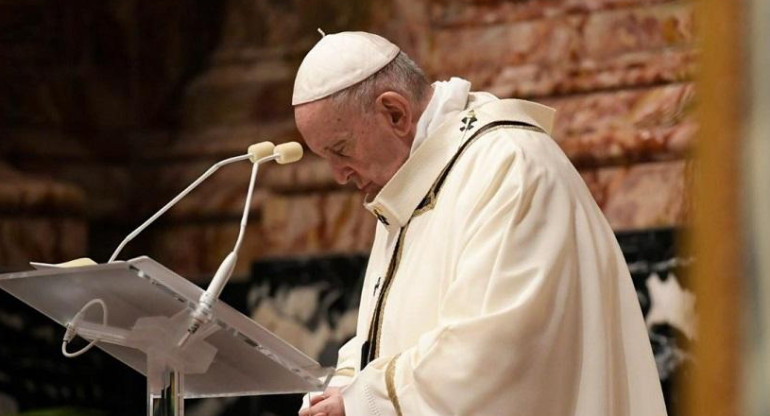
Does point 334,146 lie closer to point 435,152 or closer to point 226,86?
point 435,152

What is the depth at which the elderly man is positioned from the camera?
298 cm

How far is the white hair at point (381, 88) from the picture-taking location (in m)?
3.54

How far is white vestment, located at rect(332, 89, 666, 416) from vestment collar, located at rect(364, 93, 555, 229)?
1 cm

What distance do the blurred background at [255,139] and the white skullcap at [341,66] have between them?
1.24 metres

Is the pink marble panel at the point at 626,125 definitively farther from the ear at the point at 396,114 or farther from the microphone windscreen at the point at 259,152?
the microphone windscreen at the point at 259,152

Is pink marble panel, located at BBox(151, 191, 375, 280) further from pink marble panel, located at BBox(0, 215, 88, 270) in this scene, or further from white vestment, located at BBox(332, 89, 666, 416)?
white vestment, located at BBox(332, 89, 666, 416)

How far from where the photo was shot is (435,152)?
136 inches

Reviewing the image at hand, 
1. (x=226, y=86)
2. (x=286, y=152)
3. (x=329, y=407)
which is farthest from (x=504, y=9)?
(x=329, y=407)

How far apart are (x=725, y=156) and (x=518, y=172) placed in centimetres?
233

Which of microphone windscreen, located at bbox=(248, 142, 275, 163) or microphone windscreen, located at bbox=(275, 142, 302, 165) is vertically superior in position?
microphone windscreen, located at bbox=(248, 142, 275, 163)

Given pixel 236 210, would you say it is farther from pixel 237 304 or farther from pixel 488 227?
pixel 488 227

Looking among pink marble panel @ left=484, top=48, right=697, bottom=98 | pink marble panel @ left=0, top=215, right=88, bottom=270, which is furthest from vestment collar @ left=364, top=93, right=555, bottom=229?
pink marble panel @ left=0, top=215, right=88, bottom=270

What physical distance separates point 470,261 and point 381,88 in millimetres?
686

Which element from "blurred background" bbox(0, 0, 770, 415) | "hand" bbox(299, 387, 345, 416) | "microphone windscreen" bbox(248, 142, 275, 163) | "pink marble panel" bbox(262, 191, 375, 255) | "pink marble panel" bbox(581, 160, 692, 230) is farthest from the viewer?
"pink marble panel" bbox(262, 191, 375, 255)
